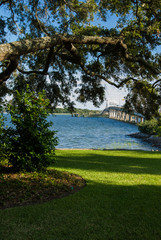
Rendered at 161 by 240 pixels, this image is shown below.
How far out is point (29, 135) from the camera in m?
6.50

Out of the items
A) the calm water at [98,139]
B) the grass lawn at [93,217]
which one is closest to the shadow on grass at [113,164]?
the calm water at [98,139]

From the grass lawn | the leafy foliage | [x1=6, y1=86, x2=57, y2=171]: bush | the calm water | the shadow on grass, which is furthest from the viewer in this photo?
the calm water

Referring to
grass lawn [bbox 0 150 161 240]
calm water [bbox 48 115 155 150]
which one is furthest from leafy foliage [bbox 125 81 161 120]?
grass lawn [bbox 0 150 161 240]

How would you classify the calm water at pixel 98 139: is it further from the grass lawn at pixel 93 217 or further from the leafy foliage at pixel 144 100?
the leafy foliage at pixel 144 100

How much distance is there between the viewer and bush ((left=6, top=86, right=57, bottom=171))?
6344 mm

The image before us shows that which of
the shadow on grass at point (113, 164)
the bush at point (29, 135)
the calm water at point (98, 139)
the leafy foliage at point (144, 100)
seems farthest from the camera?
the calm water at point (98, 139)

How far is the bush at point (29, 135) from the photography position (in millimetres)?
6344

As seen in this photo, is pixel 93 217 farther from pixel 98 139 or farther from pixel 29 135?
pixel 98 139

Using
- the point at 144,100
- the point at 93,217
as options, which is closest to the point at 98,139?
the point at 144,100

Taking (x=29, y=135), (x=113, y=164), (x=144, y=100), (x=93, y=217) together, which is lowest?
(x=113, y=164)

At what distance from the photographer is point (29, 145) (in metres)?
6.43

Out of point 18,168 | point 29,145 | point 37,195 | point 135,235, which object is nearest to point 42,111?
point 29,145

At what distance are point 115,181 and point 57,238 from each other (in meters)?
3.51

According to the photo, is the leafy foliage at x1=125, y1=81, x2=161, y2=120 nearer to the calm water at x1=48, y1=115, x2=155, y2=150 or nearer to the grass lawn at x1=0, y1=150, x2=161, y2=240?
the calm water at x1=48, y1=115, x2=155, y2=150
